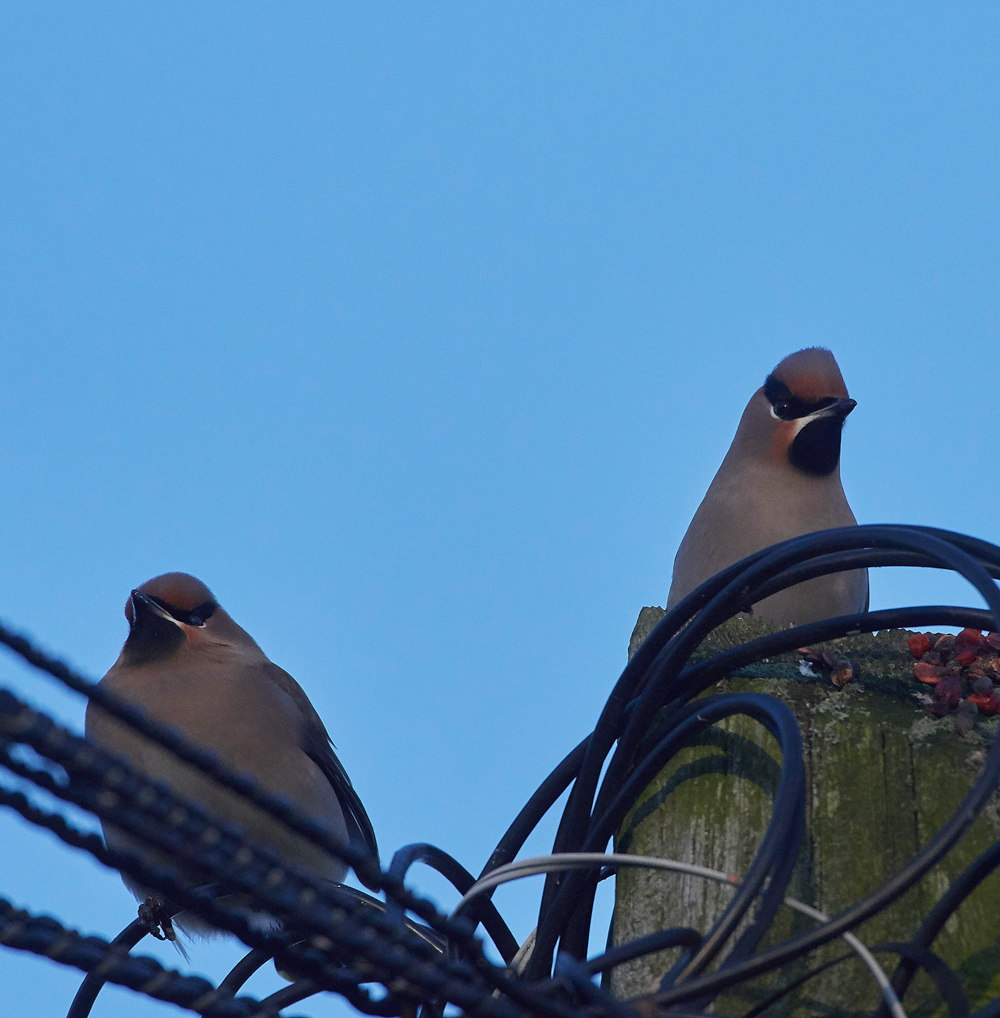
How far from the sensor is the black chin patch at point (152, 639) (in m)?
4.93

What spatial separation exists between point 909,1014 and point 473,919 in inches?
26.3

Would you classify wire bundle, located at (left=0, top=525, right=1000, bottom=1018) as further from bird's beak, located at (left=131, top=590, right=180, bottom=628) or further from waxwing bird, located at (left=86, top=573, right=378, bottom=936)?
bird's beak, located at (left=131, top=590, right=180, bottom=628)

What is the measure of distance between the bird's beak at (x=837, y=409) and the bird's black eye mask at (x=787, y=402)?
2 cm

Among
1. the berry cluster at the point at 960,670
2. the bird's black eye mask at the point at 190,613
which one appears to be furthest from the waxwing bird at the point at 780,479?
the berry cluster at the point at 960,670

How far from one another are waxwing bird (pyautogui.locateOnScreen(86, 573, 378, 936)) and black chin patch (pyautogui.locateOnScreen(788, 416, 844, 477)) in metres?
2.12

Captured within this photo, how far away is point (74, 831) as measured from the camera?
1.30 m

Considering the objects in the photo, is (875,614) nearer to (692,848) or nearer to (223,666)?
(692,848)

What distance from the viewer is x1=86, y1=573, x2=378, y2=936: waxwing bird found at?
429 centimetres

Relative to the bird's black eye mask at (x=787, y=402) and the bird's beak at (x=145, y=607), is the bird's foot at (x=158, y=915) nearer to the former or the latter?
the bird's beak at (x=145, y=607)

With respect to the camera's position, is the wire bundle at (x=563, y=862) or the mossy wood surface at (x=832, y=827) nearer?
the wire bundle at (x=563, y=862)

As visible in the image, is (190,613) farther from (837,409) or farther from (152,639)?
(837,409)

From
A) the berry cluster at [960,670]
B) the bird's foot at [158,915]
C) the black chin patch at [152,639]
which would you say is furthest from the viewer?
the black chin patch at [152,639]

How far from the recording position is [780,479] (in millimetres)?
5199

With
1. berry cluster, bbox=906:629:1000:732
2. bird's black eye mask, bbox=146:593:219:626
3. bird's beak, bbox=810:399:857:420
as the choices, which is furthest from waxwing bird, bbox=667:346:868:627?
berry cluster, bbox=906:629:1000:732
